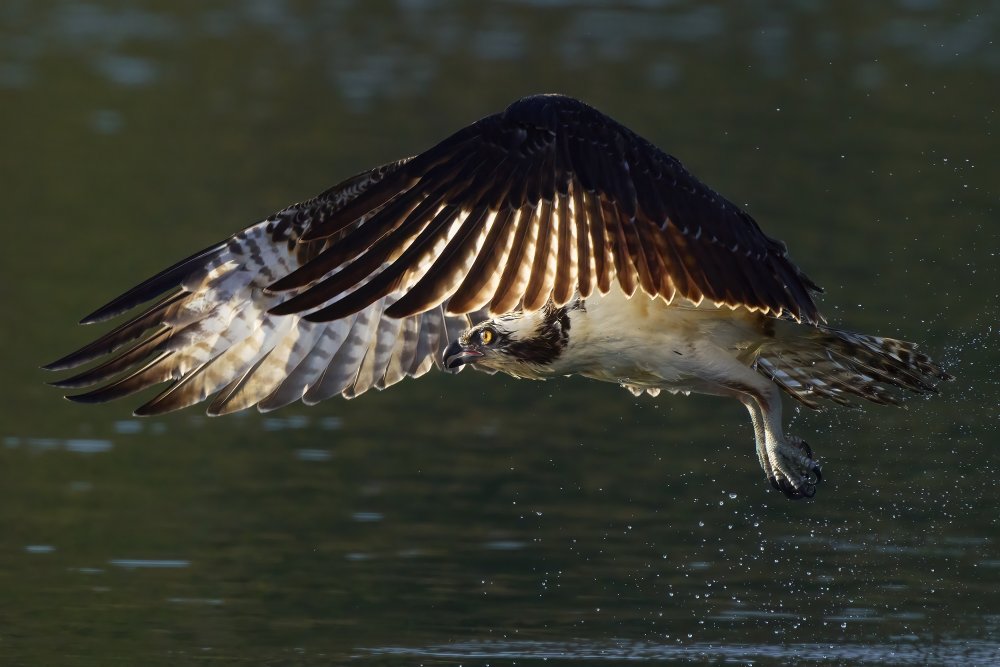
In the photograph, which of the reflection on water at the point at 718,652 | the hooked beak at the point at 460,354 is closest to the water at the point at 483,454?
the reflection on water at the point at 718,652

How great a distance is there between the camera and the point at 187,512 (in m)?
10.5

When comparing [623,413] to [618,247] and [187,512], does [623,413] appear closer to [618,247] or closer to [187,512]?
[187,512]

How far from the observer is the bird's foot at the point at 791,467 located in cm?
889

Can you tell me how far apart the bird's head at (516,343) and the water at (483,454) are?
114 centimetres

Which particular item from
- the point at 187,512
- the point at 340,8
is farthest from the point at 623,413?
the point at 340,8

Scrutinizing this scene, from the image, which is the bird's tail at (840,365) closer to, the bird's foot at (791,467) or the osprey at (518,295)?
the osprey at (518,295)

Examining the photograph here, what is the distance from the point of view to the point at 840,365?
900cm

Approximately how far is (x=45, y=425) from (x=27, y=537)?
1.96m

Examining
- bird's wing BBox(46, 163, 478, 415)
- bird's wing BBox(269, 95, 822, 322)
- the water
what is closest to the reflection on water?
the water

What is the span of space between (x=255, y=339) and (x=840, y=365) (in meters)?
2.75

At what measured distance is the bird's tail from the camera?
28.6 feet

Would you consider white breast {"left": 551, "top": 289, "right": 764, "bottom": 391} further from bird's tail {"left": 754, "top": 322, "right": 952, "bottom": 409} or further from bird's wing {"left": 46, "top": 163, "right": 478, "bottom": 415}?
bird's wing {"left": 46, "top": 163, "right": 478, "bottom": 415}

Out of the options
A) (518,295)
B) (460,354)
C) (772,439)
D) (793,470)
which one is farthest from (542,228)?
(793,470)

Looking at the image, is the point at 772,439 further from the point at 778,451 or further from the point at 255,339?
the point at 255,339
